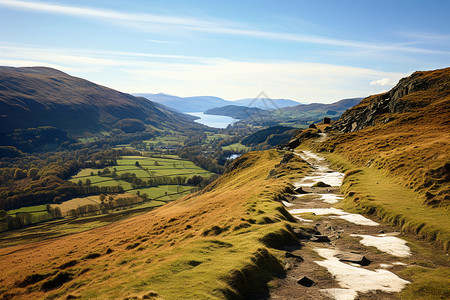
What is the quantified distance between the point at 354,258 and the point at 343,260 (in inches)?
32.2

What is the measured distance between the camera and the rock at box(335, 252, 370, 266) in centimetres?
1908

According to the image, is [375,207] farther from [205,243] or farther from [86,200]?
[86,200]

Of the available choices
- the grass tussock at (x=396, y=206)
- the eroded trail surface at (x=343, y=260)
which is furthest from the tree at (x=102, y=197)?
the eroded trail surface at (x=343, y=260)

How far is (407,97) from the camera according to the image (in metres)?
93.0

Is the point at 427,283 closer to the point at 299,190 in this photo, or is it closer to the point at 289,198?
the point at 289,198

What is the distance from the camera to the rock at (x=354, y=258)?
1908 centimetres

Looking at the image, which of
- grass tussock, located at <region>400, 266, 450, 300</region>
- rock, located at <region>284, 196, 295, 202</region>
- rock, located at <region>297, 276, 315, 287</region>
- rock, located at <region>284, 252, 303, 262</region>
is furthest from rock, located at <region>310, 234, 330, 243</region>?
rock, located at <region>284, 196, 295, 202</region>

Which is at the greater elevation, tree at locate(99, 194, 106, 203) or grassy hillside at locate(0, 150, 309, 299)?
grassy hillside at locate(0, 150, 309, 299)

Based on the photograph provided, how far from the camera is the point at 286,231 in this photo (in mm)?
23500

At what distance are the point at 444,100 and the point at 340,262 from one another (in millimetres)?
88090

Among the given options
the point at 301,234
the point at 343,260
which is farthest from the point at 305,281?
the point at 301,234

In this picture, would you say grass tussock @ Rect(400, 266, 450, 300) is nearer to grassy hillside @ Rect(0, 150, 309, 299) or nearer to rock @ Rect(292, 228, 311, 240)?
grassy hillside @ Rect(0, 150, 309, 299)

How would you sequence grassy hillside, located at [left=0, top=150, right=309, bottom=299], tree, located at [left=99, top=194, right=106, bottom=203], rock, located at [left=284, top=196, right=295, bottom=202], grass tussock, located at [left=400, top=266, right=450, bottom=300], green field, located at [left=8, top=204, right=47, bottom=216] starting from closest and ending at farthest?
grass tussock, located at [left=400, top=266, right=450, bottom=300] → grassy hillside, located at [left=0, top=150, right=309, bottom=299] → rock, located at [left=284, top=196, right=295, bottom=202] → green field, located at [left=8, top=204, right=47, bottom=216] → tree, located at [left=99, top=194, right=106, bottom=203]

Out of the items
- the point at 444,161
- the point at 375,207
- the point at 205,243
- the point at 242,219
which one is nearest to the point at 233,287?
the point at 205,243
